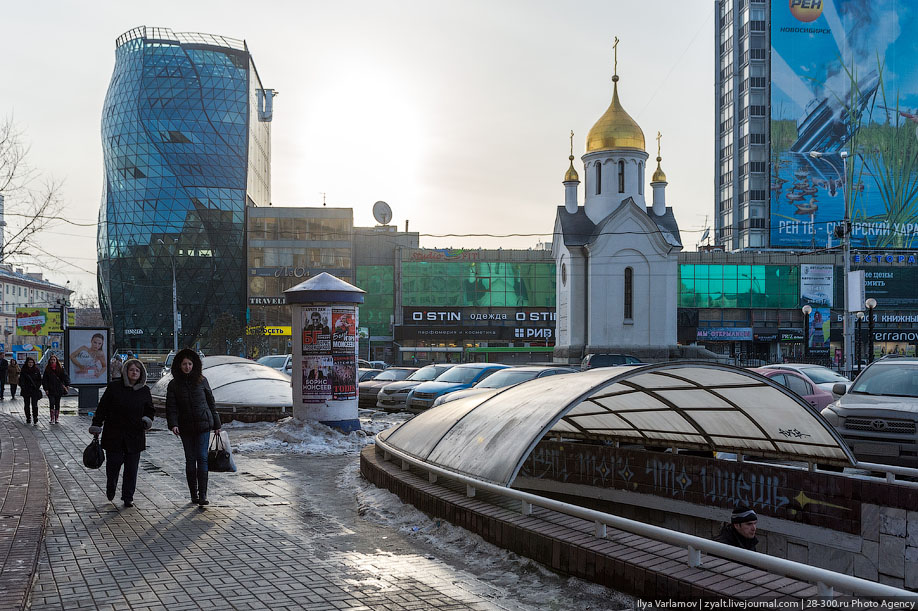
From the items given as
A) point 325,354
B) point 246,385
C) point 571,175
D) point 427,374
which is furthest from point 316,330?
point 571,175

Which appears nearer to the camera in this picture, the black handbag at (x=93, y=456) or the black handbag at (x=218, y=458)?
the black handbag at (x=93, y=456)

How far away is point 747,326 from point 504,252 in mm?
25257

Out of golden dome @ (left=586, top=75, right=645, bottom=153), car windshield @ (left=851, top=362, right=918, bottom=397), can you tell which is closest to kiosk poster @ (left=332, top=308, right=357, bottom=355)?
car windshield @ (left=851, top=362, right=918, bottom=397)

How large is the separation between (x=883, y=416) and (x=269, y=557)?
8.70 meters

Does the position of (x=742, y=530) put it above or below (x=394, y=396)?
above

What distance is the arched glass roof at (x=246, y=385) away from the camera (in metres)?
18.5

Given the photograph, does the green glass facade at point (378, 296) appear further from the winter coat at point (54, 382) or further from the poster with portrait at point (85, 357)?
the winter coat at point (54, 382)

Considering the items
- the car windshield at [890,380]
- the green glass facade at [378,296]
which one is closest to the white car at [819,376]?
the car windshield at [890,380]

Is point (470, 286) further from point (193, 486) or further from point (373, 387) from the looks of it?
point (193, 486)

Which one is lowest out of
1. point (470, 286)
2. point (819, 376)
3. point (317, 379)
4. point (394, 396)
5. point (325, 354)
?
point (394, 396)

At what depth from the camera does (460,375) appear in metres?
21.8

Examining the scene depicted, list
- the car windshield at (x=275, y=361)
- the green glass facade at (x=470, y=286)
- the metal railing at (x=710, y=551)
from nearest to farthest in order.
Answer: the metal railing at (x=710, y=551) < the car windshield at (x=275, y=361) < the green glass facade at (x=470, y=286)

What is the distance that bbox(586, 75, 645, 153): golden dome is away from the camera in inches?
1959

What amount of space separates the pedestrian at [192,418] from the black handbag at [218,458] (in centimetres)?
17
